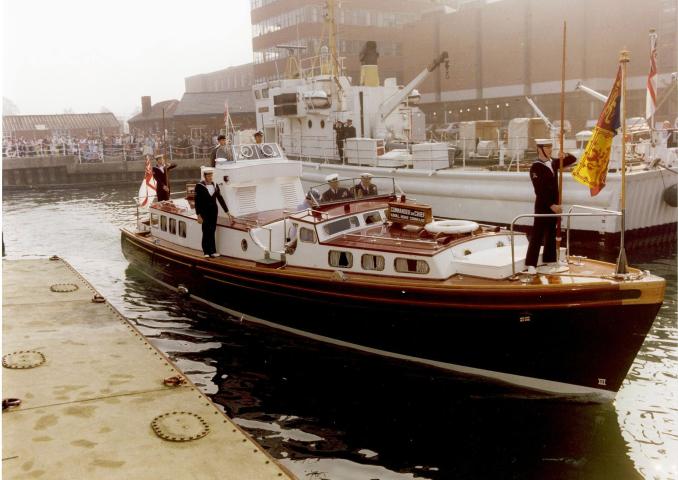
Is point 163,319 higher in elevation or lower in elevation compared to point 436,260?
lower

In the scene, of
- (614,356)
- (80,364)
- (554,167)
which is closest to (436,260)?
(554,167)

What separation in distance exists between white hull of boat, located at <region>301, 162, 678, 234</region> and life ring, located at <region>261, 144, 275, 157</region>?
7.83m

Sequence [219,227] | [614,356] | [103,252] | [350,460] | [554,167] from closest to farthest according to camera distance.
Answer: [350,460] < [614,356] < [554,167] < [219,227] < [103,252]

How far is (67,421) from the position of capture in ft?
20.4

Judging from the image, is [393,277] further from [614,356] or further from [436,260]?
[614,356]

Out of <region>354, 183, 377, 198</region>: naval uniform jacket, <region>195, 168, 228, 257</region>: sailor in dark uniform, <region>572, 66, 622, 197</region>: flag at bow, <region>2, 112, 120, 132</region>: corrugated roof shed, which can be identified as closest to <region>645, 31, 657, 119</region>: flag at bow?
<region>354, 183, 377, 198</region>: naval uniform jacket

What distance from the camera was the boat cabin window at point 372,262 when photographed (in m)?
10.1

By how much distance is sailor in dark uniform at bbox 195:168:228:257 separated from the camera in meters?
13.0

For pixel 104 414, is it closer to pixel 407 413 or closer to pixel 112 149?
pixel 407 413

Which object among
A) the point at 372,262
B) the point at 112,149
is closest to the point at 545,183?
the point at 372,262

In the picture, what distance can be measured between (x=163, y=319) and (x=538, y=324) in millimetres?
8414

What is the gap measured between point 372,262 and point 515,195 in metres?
10.7

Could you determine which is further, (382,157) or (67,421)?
(382,157)

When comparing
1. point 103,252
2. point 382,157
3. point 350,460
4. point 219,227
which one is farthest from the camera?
point 382,157
